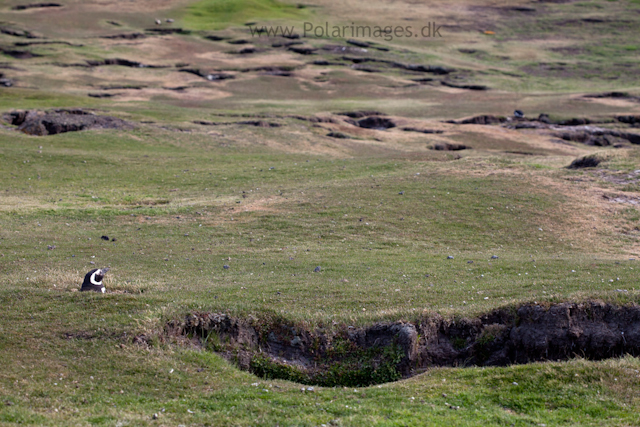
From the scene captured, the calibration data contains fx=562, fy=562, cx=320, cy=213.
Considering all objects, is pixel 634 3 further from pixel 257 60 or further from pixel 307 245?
pixel 307 245

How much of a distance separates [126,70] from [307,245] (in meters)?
48.8

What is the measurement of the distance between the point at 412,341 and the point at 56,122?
92.1 feet

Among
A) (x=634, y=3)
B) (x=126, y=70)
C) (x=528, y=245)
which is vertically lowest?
(x=528, y=245)

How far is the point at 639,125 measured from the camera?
141ft

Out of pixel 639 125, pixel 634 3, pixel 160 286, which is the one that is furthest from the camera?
pixel 634 3

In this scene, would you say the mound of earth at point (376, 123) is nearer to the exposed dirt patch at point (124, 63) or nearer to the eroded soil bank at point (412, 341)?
the exposed dirt patch at point (124, 63)

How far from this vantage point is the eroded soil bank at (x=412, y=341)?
9531 mm

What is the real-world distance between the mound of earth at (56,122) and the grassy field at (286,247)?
1.27 m

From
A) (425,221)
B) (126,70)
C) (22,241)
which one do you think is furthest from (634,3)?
(22,241)

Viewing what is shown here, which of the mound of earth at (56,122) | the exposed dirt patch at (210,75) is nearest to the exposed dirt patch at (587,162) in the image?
the mound of earth at (56,122)

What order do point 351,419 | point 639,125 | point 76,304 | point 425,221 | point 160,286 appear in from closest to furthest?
point 351,419 → point 76,304 → point 160,286 → point 425,221 → point 639,125

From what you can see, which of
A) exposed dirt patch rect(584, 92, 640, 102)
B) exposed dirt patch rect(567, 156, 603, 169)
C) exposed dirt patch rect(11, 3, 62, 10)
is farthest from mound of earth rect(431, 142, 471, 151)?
exposed dirt patch rect(11, 3, 62, 10)

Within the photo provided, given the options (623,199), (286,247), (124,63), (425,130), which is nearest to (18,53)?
(124,63)

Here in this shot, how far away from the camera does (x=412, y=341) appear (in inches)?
382
